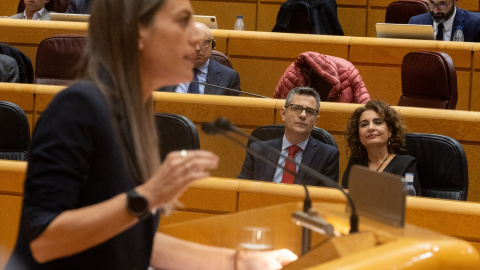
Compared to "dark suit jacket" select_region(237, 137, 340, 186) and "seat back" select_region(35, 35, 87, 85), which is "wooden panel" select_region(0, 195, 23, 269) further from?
"seat back" select_region(35, 35, 87, 85)

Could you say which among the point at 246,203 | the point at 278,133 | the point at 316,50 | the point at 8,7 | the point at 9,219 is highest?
the point at 8,7

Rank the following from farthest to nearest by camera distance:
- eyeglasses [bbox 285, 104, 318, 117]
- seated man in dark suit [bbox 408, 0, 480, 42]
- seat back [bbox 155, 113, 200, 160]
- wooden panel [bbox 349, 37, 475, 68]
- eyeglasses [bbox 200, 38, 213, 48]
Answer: seated man in dark suit [bbox 408, 0, 480, 42], wooden panel [bbox 349, 37, 475, 68], eyeglasses [bbox 200, 38, 213, 48], eyeglasses [bbox 285, 104, 318, 117], seat back [bbox 155, 113, 200, 160]

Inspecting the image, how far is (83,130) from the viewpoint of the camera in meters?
0.88

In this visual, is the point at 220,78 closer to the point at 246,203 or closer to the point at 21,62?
the point at 21,62

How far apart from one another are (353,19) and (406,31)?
1.56m

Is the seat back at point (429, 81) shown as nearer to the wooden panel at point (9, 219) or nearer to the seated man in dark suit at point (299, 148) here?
the seated man in dark suit at point (299, 148)

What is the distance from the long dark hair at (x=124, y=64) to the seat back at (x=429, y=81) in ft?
9.30

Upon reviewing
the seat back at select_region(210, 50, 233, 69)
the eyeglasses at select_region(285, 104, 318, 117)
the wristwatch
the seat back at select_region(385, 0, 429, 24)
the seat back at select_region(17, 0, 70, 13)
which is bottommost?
the eyeglasses at select_region(285, 104, 318, 117)

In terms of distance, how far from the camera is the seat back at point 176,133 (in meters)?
2.79

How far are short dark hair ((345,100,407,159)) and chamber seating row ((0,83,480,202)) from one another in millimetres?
162

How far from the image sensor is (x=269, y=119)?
3.29 metres

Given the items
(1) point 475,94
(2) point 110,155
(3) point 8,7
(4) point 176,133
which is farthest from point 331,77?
(3) point 8,7

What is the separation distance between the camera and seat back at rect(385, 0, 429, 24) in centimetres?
521

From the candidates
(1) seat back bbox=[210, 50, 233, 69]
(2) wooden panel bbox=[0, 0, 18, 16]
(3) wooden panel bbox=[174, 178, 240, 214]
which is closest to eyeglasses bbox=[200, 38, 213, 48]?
(1) seat back bbox=[210, 50, 233, 69]
